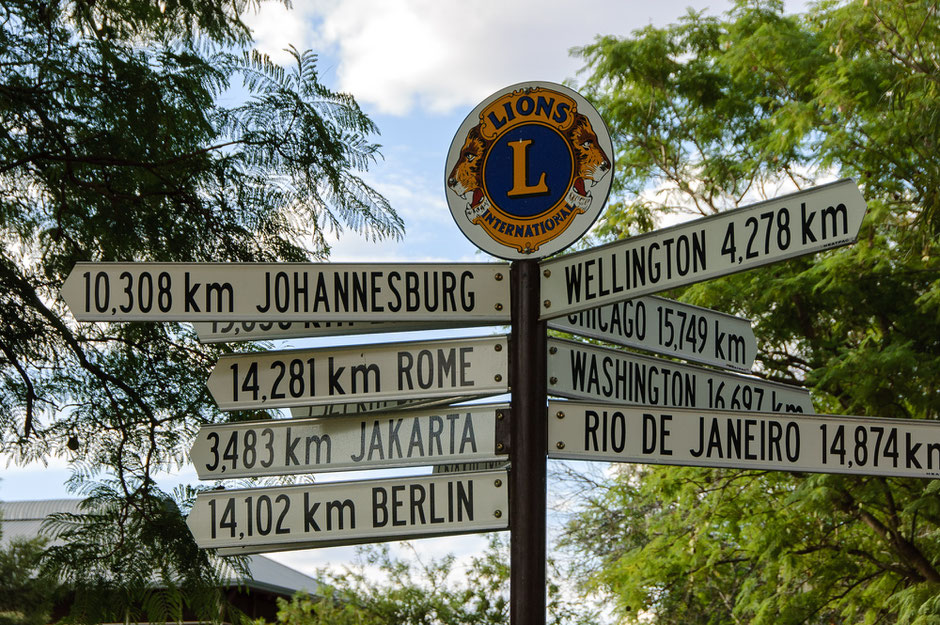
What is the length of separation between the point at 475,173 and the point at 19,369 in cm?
342

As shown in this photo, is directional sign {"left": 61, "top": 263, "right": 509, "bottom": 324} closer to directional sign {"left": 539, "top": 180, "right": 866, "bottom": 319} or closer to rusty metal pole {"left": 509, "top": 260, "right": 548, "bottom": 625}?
rusty metal pole {"left": 509, "top": 260, "right": 548, "bottom": 625}

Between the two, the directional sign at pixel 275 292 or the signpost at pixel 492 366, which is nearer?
the signpost at pixel 492 366

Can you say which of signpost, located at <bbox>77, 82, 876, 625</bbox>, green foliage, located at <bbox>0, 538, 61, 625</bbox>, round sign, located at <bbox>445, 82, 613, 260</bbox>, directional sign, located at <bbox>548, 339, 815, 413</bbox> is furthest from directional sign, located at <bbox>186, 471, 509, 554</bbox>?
green foliage, located at <bbox>0, 538, 61, 625</bbox>

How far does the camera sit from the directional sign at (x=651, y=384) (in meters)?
3.18

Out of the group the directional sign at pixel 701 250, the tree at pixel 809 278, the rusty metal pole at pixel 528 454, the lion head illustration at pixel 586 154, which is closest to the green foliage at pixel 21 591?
the rusty metal pole at pixel 528 454

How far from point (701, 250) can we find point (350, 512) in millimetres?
1318

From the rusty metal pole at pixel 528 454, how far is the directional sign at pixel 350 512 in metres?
0.06

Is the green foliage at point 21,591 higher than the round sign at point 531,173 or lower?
lower

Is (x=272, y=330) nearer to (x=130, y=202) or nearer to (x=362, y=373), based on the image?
(x=362, y=373)

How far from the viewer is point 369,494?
315 cm

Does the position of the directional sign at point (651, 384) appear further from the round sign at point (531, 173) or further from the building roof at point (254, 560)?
the building roof at point (254, 560)

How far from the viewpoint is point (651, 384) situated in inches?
136

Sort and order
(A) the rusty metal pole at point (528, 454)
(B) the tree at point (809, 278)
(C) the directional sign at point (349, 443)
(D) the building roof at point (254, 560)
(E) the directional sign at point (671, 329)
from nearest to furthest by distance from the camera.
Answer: (A) the rusty metal pole at point (528, 454), (C) the directional sign at point (349, 443), (E) the directional sign at point (671, 329), (B) the tree at point (809, 278), (D) the building roof at point (254, 560)

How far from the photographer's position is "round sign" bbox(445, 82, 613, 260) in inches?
122
